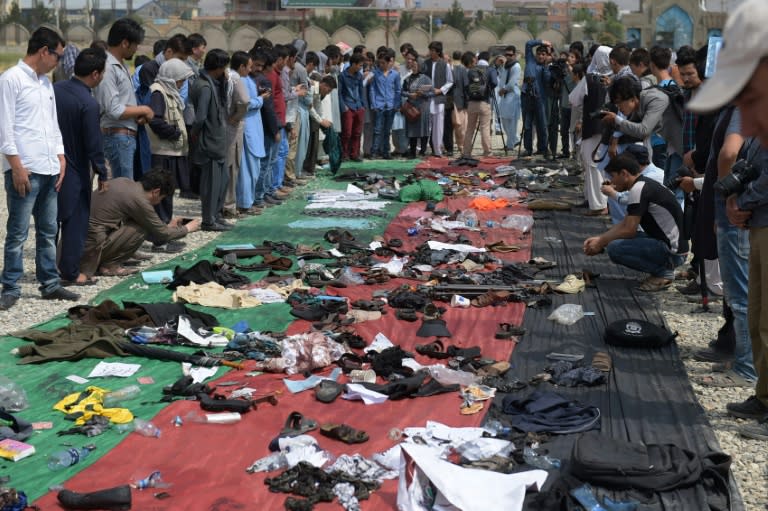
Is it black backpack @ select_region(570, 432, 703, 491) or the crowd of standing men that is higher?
the crowd of standing men

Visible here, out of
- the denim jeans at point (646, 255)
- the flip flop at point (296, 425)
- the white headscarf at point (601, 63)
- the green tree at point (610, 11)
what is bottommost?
the flip flop at point (296, 425)

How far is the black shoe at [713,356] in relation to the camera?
6465mm

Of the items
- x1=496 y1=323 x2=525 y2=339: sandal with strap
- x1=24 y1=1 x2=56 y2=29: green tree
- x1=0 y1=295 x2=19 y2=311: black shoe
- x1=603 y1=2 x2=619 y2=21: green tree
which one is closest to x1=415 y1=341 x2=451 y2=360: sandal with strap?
x1=496 y1=323 x2=525 y2=339: sandal with strap

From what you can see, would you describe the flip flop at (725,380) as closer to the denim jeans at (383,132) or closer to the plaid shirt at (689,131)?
the plaid shirt at (689,131)

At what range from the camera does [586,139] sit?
11883 millimetres

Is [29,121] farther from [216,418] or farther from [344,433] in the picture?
[344,433]

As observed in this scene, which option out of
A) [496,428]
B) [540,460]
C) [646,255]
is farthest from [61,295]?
[646,255]

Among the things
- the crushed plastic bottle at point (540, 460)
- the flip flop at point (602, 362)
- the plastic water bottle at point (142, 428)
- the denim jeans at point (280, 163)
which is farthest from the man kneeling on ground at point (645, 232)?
the denim jeans at point (280, 163)

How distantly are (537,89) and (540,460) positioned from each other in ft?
45.0

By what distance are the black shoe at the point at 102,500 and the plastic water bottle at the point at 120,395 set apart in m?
1.31

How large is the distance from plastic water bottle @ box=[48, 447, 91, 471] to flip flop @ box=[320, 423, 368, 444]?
121 centimetres

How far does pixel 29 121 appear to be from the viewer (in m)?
7.33

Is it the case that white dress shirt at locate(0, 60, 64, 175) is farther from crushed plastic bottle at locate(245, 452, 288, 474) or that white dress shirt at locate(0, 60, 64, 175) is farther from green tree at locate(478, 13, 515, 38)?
green tree at locate(478, 13, 515, 38)

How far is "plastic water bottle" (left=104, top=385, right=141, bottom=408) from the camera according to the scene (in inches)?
221
